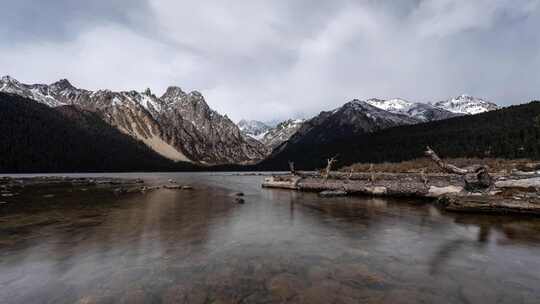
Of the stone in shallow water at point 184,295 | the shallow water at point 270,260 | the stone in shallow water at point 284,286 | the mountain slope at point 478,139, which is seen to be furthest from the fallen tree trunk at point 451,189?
the mountain slope at point 478,139

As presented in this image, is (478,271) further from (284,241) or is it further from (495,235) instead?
(284,241)

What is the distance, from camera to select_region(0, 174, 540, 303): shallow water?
450 inches

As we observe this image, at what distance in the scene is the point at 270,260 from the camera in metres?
15.9

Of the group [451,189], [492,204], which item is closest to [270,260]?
[492,204]

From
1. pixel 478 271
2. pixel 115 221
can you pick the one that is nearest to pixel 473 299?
pixel 478 271

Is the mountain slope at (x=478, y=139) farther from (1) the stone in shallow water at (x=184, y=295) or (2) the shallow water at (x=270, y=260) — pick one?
(1) the stone in shallow water at (x=184, y=295)

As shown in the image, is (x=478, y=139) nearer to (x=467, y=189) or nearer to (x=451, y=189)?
(x=451, y=189)

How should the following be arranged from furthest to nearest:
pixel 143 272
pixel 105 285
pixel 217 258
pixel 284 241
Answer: pixel 284 241 → pixel 217 258 → pixel 143 272 → pixel 105 285

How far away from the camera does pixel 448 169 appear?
76.4ft

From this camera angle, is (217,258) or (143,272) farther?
(217,258)

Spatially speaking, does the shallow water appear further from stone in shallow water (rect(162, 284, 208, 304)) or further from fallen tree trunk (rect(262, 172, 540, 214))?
fallen tree trunk (rect(262, 172, 540, 214))

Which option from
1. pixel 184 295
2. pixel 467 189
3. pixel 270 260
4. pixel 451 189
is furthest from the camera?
pixel 451 189

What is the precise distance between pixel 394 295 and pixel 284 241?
980 cm

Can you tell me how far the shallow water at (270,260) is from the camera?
11438 mm
